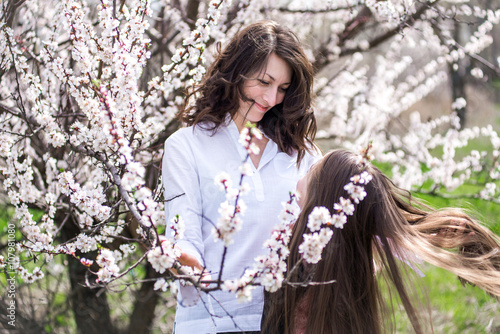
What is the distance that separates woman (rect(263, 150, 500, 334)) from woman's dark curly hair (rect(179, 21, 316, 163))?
1.02 feet

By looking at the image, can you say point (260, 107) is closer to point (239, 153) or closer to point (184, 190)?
point (239, 153)

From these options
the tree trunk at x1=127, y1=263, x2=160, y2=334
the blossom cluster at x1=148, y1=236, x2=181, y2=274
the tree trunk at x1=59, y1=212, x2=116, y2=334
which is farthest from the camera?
the tree trunk at x1=127, y1=263, x2=160, y2=334

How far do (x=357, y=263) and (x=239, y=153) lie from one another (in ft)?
2.09

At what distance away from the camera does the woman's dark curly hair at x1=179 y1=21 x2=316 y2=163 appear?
2211mm

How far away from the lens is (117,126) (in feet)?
5.11

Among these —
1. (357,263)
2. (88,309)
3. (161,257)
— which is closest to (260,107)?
(357,263)

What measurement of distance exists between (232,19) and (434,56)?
275 inches

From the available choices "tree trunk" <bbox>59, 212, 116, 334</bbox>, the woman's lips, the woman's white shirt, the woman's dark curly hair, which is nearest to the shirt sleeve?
the woman's white shirt

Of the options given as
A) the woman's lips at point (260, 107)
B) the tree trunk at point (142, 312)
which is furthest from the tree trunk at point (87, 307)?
the woman's lips at point (260, 107)

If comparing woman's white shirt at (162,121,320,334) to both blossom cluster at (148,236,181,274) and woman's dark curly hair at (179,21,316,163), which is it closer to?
woman's dark curly hair at (179,21,316,163)

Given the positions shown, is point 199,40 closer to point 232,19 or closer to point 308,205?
point 308,205

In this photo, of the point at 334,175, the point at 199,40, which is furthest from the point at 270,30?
the point at 334,175

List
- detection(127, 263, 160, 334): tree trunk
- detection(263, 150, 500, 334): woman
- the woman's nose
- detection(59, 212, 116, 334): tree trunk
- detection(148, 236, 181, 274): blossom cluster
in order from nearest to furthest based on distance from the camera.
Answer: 1. detection(148, 236, 181, 274): blossom cluster
2. detection(263, 150, 500, 334): woman
3. the woman's nose
4. detection(59, 212, 116, 334): tree trunk
5. detection(127, 263, 160, 334): tree trunk

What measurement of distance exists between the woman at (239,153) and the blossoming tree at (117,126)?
0.15 m
